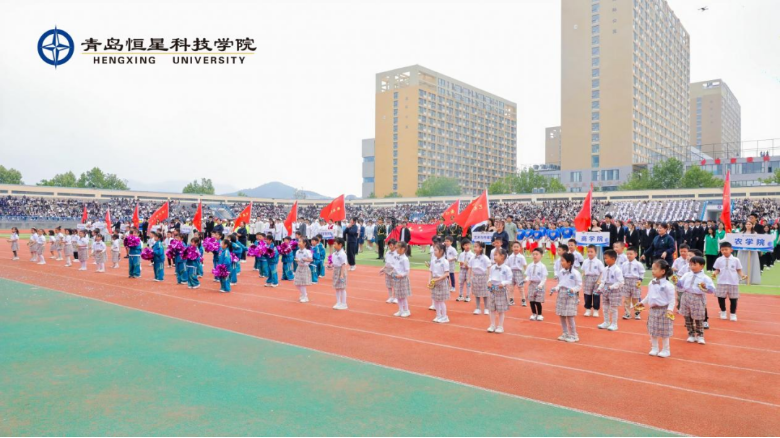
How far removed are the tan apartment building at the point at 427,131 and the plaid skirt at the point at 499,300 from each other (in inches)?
3529

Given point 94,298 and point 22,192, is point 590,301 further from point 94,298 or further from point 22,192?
point 22,192

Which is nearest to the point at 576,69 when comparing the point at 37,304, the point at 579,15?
the point at 579,15

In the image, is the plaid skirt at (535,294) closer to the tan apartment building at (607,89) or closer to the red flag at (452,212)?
the red flag at (452,212)

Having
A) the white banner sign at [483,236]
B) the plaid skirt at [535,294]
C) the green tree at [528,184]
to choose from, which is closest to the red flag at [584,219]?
the white banner sign at [483,236]

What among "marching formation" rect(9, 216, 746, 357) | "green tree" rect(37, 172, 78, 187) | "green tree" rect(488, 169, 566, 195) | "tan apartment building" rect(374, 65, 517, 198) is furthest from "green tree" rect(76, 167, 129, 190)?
"marching formation" rect(9, 216, 746, 357)

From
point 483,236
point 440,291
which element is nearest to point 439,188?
point 483,236

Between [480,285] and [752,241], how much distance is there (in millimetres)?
9378

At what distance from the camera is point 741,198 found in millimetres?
43250

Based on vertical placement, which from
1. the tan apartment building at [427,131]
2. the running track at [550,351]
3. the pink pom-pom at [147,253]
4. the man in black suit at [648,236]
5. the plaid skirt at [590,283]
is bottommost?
the running track at [550,351]

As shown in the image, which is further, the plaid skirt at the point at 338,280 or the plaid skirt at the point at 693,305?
the plaid skirt at the point at 338,280

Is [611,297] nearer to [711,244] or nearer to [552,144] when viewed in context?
[711,244]

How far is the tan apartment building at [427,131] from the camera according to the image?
98.8m

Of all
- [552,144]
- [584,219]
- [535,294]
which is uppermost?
[552,144]

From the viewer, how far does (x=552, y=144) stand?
139m
